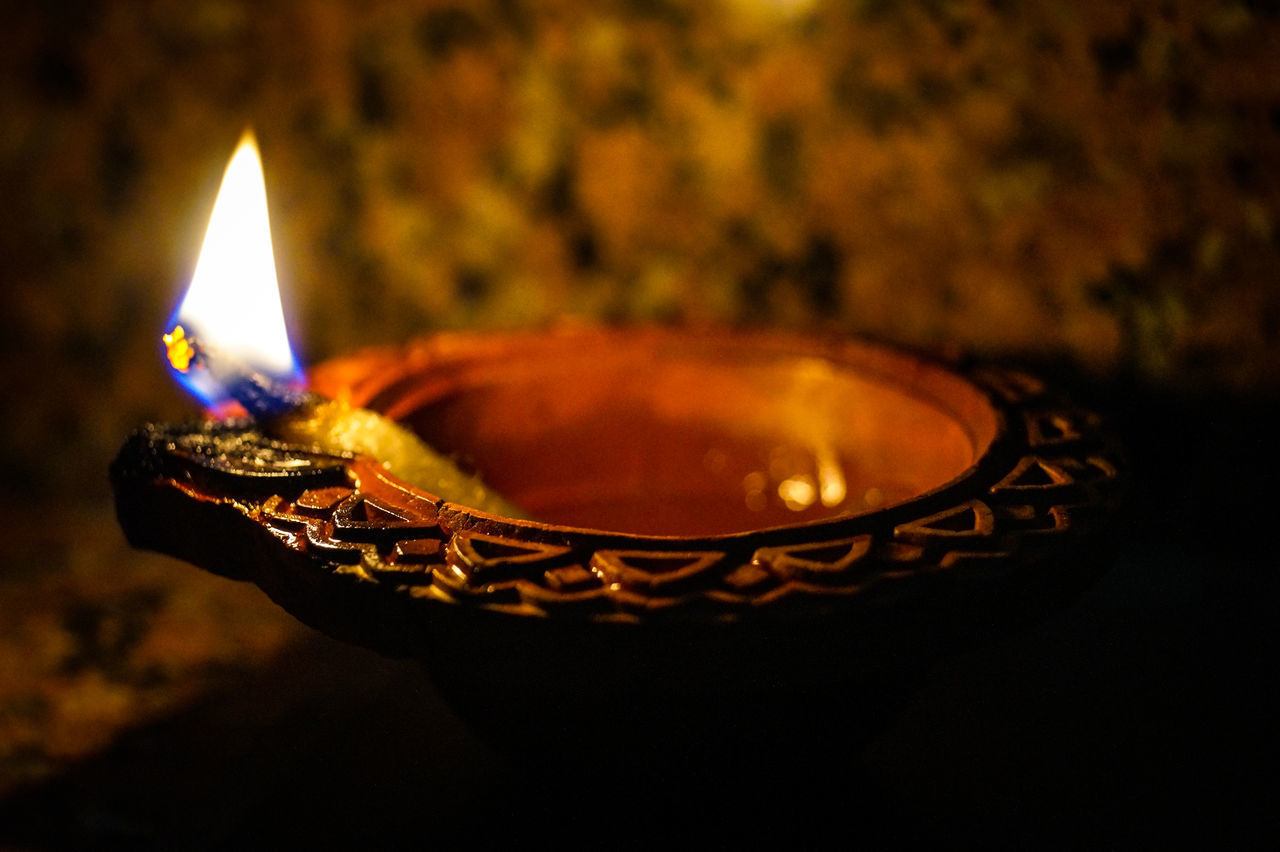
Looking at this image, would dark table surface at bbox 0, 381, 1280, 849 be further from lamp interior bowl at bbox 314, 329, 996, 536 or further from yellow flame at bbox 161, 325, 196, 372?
yellow flame at bbox 161, 325, 196, 372

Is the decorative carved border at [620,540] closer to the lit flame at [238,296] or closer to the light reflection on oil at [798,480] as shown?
the lit flame at [238,296]

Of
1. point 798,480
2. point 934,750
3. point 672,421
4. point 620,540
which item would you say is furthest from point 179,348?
point 934,750

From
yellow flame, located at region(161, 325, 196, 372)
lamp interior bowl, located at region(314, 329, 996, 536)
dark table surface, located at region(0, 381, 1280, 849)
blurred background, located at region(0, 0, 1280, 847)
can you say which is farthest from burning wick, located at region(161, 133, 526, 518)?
blurred background, located at region(0, 0, 1280, 847)

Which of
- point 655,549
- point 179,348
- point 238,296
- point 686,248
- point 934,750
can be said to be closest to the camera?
point 655,549

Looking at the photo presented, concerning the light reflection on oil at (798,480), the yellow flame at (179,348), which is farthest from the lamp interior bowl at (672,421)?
the yellow flame at (179,348)

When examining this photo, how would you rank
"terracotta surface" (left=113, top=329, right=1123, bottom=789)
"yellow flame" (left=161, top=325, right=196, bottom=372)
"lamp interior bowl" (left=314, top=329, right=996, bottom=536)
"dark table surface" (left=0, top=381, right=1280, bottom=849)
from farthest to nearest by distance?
"lamp interior bowl" (left=314, top=329, right=996, bottom=536) < "dark table surface" (left=0, top=381, right=1280, bottom=849) < "yellow flame" (left=161, top=325, right=196, bottom=372) < "terracotta surface" (left=113, top=329, right=1123, bottom=789)

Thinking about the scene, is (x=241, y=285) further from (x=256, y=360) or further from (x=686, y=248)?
(x=686, y=248)
